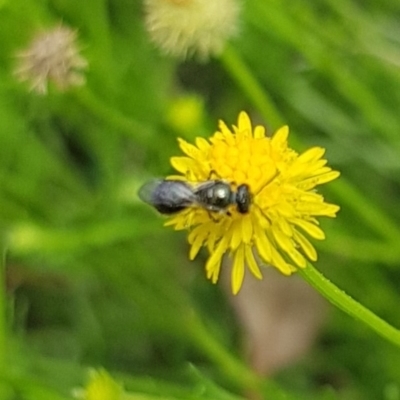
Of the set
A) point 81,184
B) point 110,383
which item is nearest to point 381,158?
point 81,184

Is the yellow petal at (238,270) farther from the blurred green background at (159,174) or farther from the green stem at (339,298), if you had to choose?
the blurred green background at (159,174)

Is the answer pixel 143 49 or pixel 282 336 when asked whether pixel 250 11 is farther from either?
pixel 282 336

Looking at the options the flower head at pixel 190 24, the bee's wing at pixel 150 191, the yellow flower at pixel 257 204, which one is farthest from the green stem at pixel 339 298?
the flower head at pixel 190 24

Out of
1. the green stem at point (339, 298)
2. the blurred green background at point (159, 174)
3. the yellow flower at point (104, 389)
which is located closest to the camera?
the green stem at point (339, 298)

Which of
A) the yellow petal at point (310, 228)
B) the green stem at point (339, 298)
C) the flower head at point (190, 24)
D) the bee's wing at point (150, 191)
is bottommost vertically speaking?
the green stem at point (339, 298)

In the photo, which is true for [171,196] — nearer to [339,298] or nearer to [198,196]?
[198,196]

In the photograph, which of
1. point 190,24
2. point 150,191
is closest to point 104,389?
point 150,191
